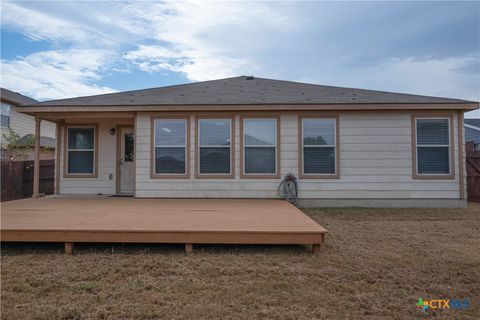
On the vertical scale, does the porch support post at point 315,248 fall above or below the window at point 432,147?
below

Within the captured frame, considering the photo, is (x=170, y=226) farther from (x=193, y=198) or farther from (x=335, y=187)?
(x=335, y=187)

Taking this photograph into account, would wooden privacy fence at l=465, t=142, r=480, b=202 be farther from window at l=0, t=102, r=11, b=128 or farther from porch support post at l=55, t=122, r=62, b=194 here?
window at l=0, t=102, r=11, b=128

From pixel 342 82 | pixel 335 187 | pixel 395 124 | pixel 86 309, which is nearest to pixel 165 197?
pixel 335 187

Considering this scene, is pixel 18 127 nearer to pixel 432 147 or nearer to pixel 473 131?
pixel 432 147

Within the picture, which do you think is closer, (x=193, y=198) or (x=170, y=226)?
(x=170, y=226)

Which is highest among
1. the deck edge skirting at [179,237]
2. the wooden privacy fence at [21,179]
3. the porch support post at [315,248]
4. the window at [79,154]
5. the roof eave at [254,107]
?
the roof eave at [254,107]

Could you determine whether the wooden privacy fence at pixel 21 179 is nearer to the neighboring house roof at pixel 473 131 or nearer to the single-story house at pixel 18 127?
the single-story house at pixel 18 127

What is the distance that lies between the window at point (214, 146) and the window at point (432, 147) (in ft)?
15.4

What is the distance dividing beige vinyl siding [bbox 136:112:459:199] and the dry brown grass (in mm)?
2551

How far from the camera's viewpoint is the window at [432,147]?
270 inches

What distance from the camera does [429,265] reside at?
126 inches

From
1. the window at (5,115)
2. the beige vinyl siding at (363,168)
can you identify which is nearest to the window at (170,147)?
the beige vinyl siding at (363,168)

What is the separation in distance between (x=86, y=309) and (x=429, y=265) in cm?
353

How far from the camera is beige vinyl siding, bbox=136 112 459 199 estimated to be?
6906 millimetres
